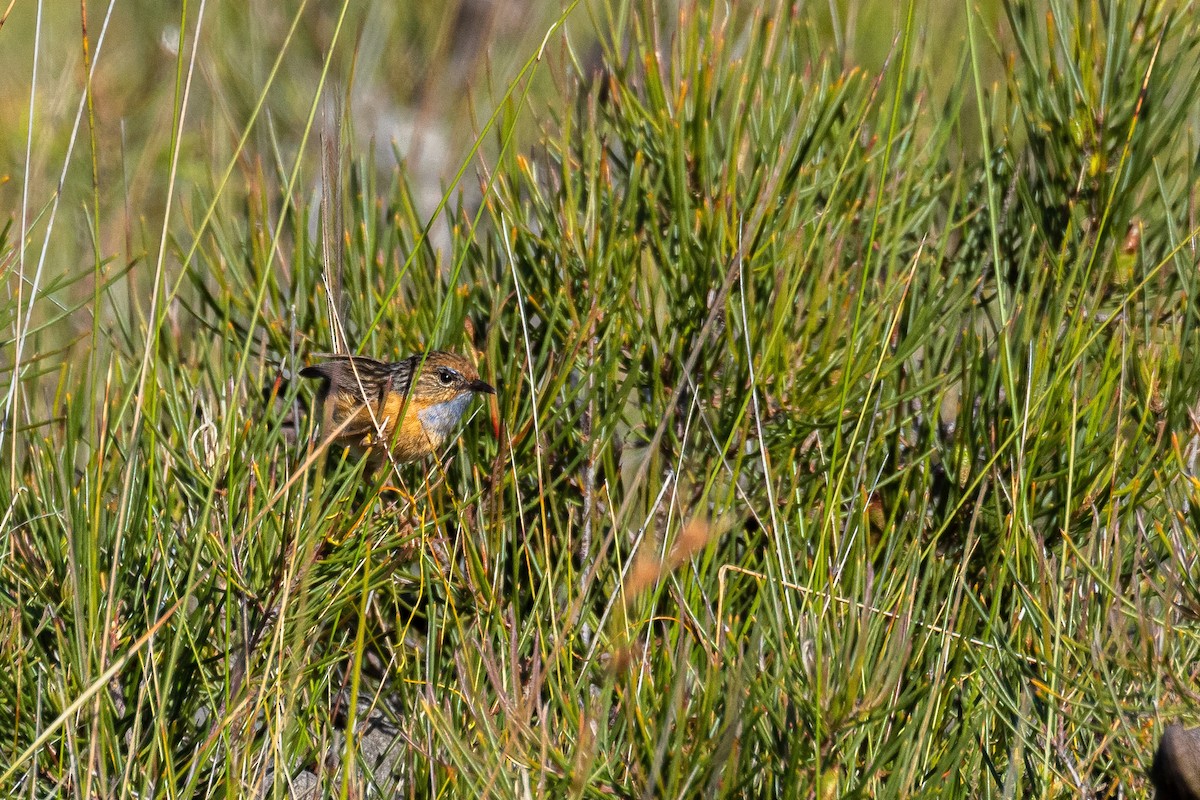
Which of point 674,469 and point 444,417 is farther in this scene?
point 444,417

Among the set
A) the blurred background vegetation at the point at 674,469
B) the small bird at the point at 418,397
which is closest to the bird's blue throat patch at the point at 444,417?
the small bird at the point at 418,397

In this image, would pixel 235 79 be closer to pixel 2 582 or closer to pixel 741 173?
pixel 741 173

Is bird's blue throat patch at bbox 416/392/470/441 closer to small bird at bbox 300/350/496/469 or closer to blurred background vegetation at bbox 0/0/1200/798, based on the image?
small bird at bbox 300/350/496/469

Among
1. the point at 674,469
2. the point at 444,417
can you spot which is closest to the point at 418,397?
the point at 444,417

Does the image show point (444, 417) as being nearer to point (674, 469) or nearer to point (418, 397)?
point (418, 397)

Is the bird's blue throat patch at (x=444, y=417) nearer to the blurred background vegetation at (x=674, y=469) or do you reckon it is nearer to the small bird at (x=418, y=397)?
the small bird at (x=418, y=397)

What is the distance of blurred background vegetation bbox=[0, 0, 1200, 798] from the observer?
6.16 ft

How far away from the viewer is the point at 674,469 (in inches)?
104

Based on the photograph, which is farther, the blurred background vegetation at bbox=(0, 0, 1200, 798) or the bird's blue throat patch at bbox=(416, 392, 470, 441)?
the bird's blue throat patch at bbox=(416, 392, 470, 441)

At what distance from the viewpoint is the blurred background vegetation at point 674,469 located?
6.16 ft

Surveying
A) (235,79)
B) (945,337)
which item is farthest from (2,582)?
(235,79)

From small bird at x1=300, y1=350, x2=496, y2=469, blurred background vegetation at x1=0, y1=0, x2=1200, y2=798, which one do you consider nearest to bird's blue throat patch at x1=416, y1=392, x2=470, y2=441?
small bird at x1=300, y1=350, x2=496, y2=469

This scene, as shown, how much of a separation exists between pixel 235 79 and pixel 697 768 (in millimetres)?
4753

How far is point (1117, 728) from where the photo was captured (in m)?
1.91
